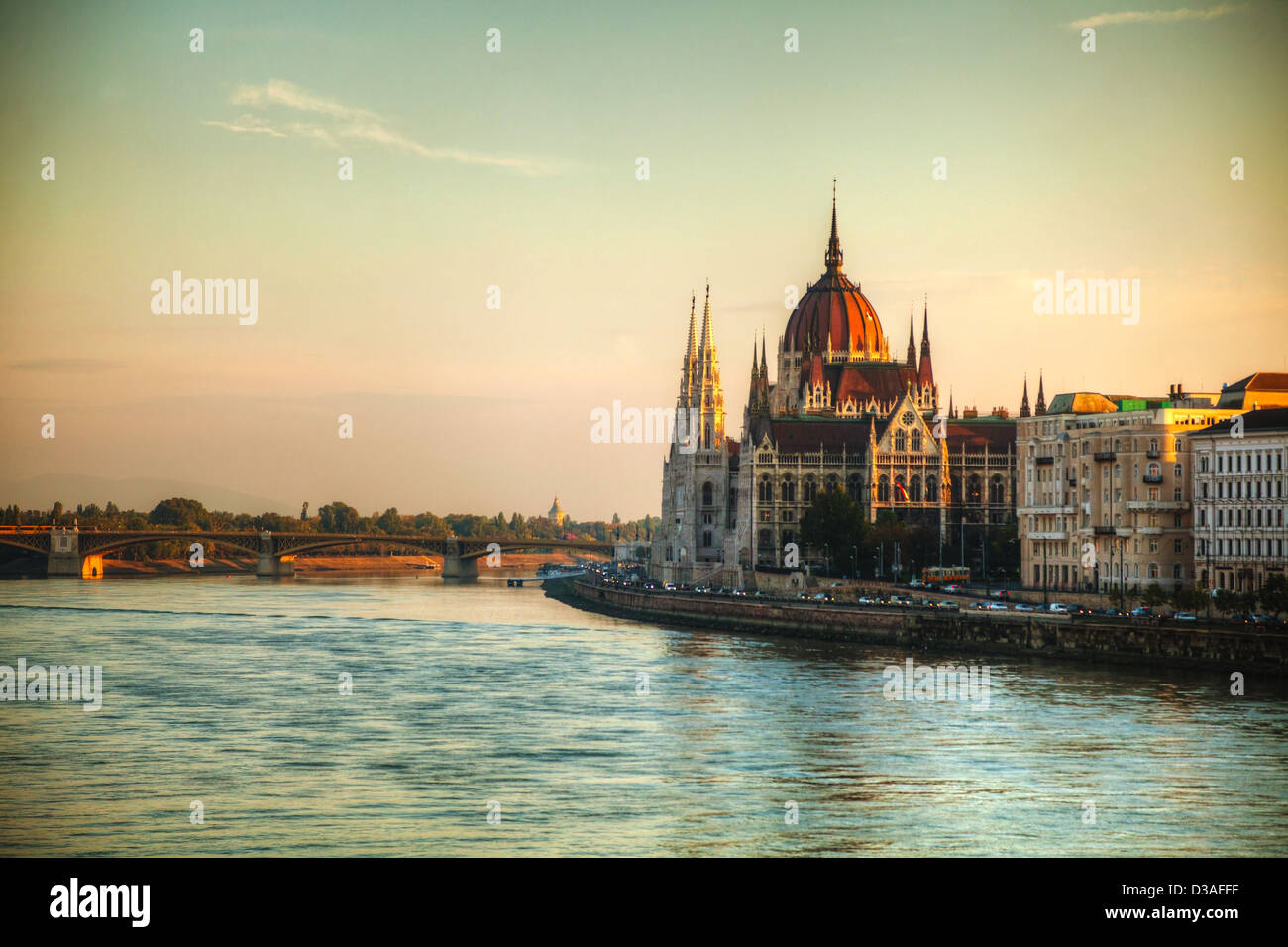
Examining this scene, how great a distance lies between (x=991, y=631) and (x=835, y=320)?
74253mm

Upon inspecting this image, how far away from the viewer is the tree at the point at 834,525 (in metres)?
99.2

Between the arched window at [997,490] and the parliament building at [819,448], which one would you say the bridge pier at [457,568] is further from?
the arched window at [997,490]

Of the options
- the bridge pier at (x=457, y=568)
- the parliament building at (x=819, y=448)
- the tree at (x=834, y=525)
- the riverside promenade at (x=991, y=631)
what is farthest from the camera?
the bridge pier at (x=457, y=568)

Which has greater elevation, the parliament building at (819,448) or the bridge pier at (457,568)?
the parliament building at (819,448)

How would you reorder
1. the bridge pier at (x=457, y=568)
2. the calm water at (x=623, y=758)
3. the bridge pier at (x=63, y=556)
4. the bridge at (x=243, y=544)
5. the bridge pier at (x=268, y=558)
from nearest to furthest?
the calm water at (x=623, y=758)
the bridge at (x=243, y=544)
the bridge pier at (x=63, y=556)
the bridge pier at (x=268, y=558)
the bridge pier at (x=457, y=568)

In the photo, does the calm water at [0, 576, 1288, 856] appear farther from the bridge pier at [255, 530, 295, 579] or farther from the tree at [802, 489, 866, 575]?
the bridge pier at [255, 530, 295, 579]

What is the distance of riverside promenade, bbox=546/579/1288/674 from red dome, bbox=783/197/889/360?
4322 cm

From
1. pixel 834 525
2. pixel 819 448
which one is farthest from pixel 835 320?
pixel 834 525

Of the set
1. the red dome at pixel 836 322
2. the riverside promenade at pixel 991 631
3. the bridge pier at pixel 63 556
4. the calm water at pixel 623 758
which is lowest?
the calm water at pixel 623 758

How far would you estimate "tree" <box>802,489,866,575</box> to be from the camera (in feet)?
325

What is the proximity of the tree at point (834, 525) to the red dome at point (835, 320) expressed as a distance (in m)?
28.5

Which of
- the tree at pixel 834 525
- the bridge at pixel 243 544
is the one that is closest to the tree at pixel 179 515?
the bridge at pixel 243 544
